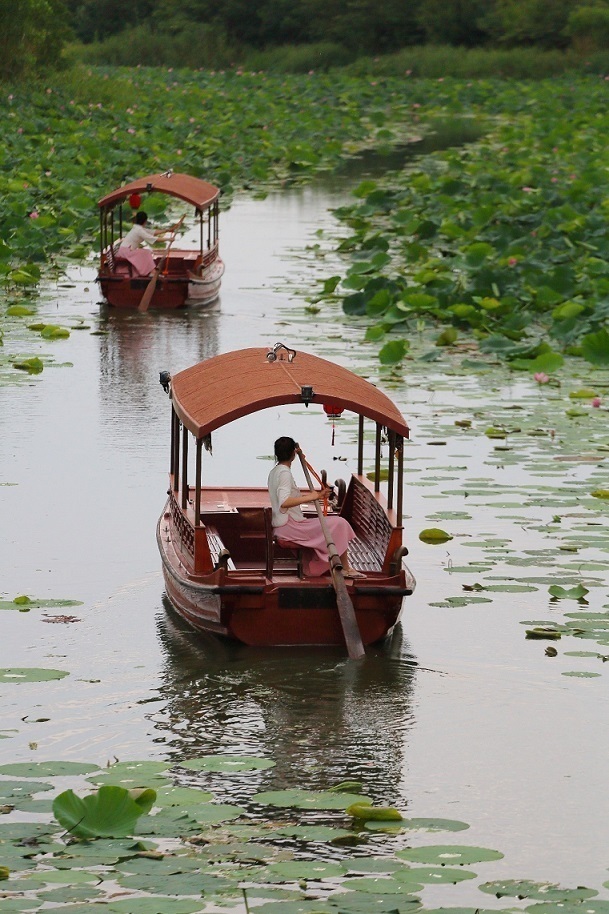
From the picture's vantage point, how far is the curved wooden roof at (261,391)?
8742 mm

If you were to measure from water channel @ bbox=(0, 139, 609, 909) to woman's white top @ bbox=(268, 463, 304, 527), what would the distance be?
30.0 inches

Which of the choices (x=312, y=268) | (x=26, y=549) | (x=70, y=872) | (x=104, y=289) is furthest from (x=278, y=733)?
(x=312, y=268)

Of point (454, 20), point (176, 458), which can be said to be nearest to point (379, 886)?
point (176, 458)

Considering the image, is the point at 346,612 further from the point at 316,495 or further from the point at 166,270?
the point at 166,270

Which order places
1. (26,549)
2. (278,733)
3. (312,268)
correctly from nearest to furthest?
(278,733) < (26,549) < (312,268)

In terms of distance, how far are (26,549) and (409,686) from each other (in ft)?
9.88

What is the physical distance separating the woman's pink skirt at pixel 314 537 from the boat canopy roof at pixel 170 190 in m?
11.2

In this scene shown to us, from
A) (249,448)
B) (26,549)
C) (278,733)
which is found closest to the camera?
(278,733)

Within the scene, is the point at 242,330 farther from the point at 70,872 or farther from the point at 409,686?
the point at 70,872

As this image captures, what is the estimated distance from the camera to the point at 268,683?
27.3 ft

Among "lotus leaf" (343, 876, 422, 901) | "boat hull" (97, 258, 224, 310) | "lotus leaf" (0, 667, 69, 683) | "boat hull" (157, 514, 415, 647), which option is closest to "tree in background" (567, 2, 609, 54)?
"boat hull" (97, 258, 224, 310)

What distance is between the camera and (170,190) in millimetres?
20078

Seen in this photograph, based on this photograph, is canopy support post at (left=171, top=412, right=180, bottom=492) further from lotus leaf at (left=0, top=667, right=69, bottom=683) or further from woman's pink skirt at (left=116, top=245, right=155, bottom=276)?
woman's pink skirt at (left=116, top=245, right=155, bottom=276)

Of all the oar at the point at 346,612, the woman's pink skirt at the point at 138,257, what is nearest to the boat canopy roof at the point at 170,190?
the woman's pink skirt at the point at 138,257
